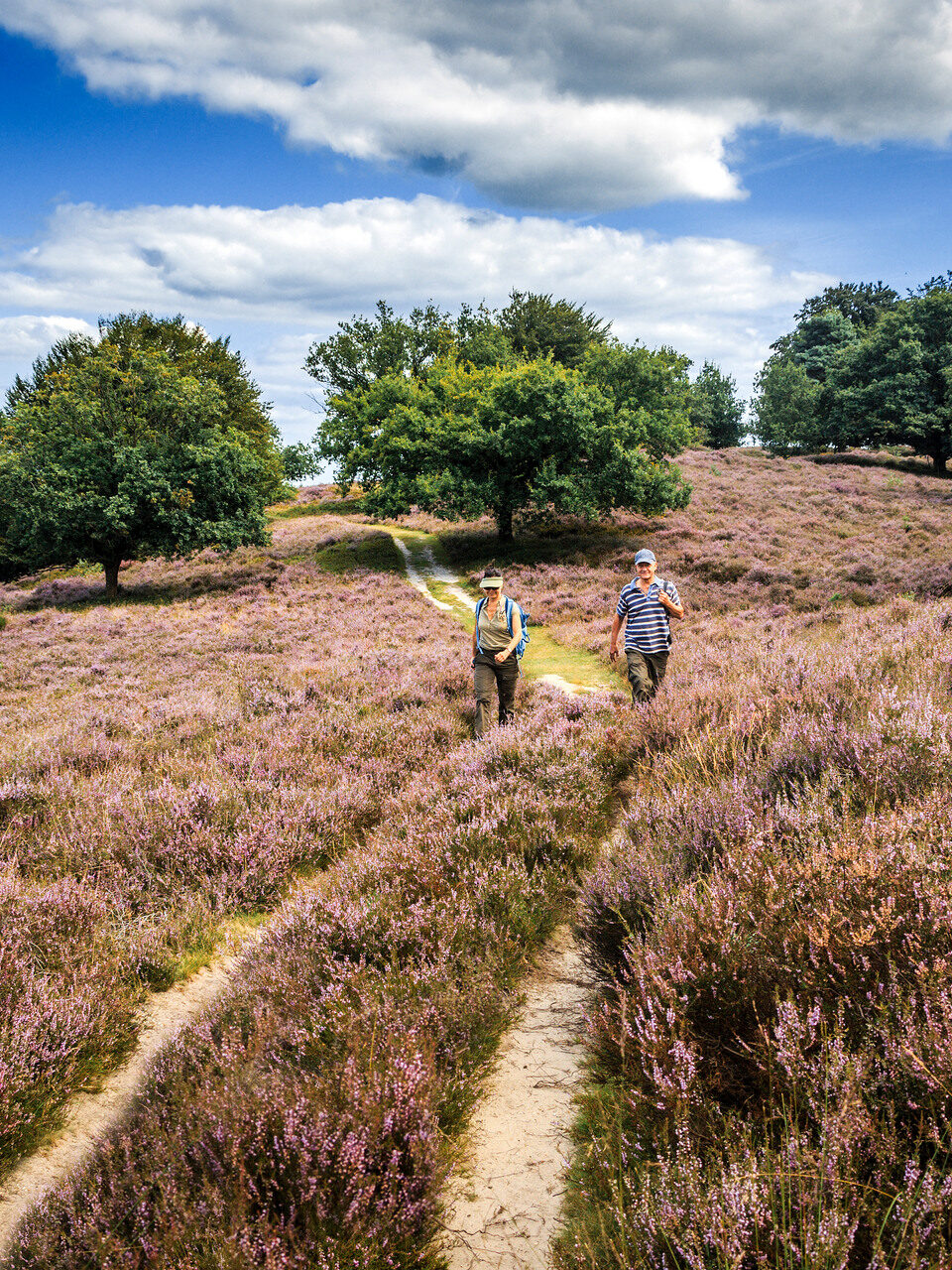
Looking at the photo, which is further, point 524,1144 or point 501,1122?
point 501,1122

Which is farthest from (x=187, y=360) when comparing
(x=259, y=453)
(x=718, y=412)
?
(x=718, y=412)

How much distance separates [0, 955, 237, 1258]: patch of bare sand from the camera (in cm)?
288

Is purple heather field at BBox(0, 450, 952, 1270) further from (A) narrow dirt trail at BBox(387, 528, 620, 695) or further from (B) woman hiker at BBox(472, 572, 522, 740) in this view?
(A) narrow dirt trail at BBox(387, 528, 620, 695)

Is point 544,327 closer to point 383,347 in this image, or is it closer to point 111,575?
point 383,347

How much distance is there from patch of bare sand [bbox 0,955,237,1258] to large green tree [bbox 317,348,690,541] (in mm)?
20973

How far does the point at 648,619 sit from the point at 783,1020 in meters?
5.89

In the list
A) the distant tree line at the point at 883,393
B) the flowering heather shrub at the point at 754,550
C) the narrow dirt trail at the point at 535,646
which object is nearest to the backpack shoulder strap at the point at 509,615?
the narrow dirt trail at the point at 535,646

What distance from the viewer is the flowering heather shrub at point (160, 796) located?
12.4ft

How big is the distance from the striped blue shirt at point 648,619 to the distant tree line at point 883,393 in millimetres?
40203

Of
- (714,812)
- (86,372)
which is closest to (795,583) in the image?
(714,812)

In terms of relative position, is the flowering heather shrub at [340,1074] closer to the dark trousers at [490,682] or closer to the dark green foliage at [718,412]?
the dark trousers at [490,682]

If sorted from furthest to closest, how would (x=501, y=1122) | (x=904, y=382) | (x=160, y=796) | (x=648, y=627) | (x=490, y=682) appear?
1. (x=904, y=382)
2. (x=490, y=682)
3. (x=648, y=627)
4. (x=160, y=796)
5. (x=501, y=1122)

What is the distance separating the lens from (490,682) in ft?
26.8

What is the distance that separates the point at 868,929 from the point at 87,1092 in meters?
4.02
